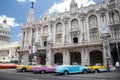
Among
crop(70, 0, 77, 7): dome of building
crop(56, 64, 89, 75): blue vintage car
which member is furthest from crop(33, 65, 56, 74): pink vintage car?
crop(70, 0, 77, 7): dome of building

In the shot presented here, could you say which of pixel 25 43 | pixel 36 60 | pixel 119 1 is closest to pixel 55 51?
pixel 36 60

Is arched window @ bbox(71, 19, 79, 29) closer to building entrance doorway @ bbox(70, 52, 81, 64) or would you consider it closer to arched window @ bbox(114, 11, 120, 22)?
building entrance doorway @ bbox(70, 52, 81, 64)

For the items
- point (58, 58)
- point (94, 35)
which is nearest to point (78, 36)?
point (94, 35)

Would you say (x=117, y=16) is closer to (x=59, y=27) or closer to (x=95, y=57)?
(x=95, y=57)

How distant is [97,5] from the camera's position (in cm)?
4131

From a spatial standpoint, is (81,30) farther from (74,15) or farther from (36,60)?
(36,60)

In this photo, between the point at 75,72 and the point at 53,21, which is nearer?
the point at 75,72

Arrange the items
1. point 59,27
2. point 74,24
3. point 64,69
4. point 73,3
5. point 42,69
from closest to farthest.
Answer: point 64,69, point 42,69, point 74,24, point 73,3, point 59,27

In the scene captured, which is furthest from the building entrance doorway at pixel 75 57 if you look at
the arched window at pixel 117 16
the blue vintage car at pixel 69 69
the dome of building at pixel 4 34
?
the dome of building at pixel 4 34

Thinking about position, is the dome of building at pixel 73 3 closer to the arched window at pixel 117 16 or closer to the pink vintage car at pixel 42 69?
the arched window at pixel 117 16

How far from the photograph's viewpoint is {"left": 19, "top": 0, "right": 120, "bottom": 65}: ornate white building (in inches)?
1447

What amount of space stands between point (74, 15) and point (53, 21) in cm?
707

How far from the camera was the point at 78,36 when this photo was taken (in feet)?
138

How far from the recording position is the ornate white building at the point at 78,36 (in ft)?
121
